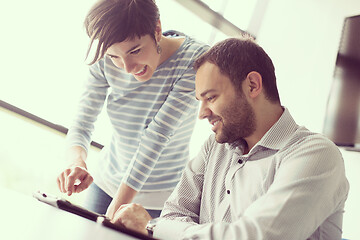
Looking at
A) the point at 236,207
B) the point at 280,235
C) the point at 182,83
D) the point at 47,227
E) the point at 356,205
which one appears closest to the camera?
the point at 47,227

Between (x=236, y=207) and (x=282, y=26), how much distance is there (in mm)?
2634

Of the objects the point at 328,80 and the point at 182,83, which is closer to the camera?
the point at 182,83

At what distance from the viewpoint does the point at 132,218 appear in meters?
1.08

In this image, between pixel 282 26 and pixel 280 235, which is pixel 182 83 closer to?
pixel 280 235

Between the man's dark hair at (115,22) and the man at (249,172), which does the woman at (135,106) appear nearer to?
the man's dark hair at (115,22)

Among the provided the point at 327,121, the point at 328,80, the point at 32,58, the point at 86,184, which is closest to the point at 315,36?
the point at 328,80

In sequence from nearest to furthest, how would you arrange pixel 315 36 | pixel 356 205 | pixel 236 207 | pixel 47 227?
pixel 47 227 < pixel 236 207 < pixel 356 205 < pixel 315 36

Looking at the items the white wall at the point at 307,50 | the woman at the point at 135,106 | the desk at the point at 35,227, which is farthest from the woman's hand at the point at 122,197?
the white wall at the point at 307,50

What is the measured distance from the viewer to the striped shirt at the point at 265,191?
86 centimetres

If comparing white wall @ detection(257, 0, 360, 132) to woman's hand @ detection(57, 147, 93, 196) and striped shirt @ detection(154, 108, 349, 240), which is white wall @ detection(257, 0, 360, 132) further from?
woman's hand @ detection(57, 147, 93, 196)

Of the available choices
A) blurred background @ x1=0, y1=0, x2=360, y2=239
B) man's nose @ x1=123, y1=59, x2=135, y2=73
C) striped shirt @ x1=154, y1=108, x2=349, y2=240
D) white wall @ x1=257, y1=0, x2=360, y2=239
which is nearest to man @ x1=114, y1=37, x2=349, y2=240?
striped shirt @ x1=154, y1=108, x2=349, y2=240

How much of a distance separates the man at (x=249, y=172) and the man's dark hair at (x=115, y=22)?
0.25 m

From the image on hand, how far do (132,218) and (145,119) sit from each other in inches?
18.1

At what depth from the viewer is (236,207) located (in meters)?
1.12
